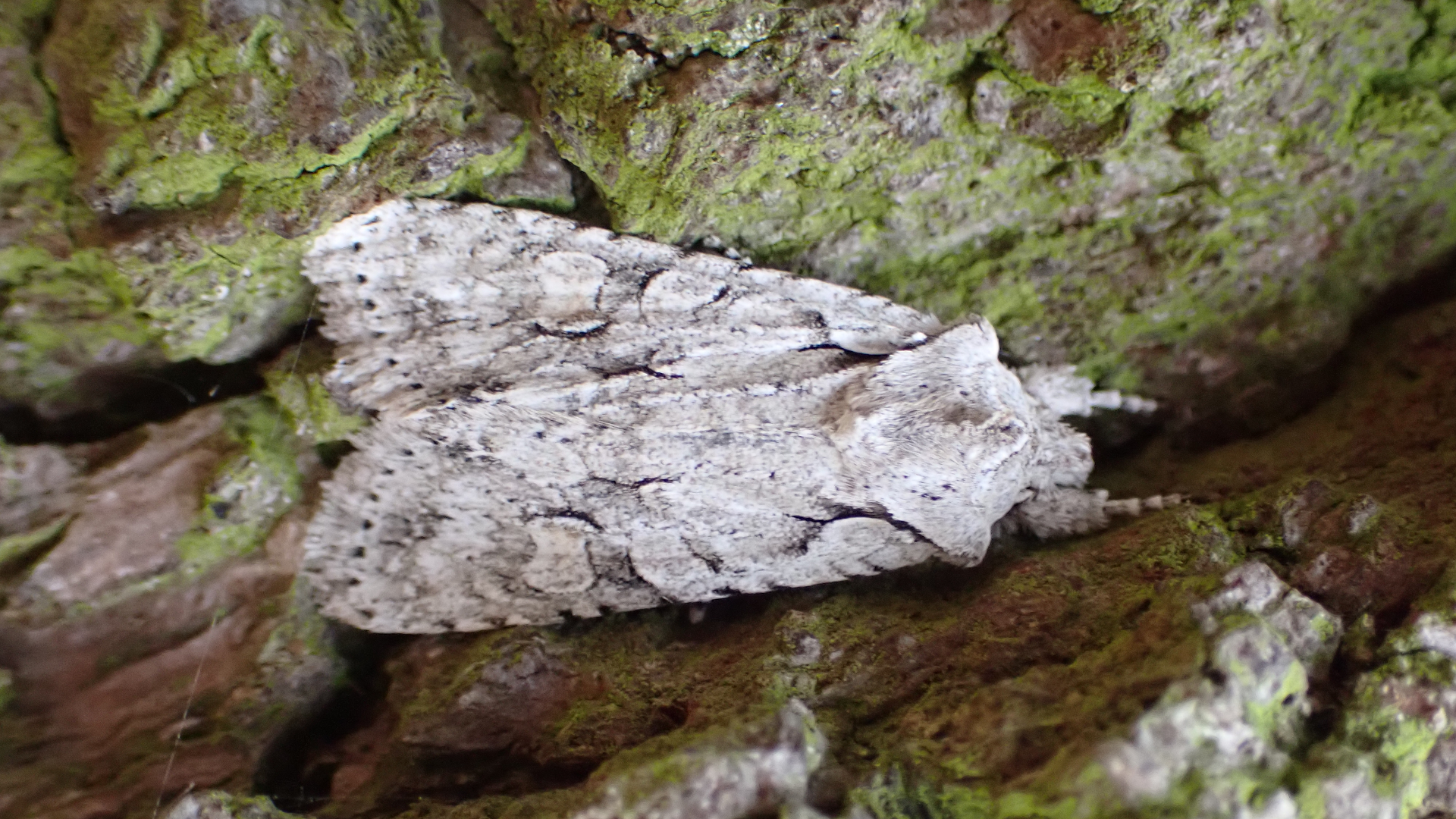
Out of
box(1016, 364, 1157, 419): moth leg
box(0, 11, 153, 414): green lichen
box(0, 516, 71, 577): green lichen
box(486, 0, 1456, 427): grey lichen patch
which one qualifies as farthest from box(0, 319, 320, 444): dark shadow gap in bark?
box(1016, 364, 1157, 419): moth leg

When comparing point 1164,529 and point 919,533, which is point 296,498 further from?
point 1164,529

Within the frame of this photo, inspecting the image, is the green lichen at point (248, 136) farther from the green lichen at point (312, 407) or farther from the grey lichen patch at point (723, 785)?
the grey lichen patch at point (723, 785)

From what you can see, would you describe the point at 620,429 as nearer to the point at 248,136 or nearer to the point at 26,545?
the point at 248,136

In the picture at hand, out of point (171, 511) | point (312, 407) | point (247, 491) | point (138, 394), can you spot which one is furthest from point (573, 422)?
point (138, 394)

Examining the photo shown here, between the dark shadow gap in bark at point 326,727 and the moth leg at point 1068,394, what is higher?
the moth leg at point 1068,394

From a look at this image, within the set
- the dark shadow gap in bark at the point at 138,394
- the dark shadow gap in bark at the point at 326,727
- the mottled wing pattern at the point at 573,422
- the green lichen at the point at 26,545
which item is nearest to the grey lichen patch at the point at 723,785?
the mottled wing pattern at the point at 573,422

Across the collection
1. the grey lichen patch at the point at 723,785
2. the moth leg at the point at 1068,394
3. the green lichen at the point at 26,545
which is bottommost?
the green lichen at the point at 26,545

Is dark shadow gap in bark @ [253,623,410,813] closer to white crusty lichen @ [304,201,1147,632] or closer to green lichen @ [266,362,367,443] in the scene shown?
white crusty lichen @ [304,201,1147,632]
